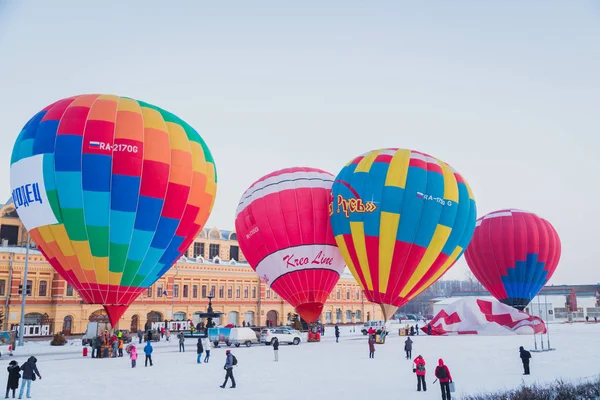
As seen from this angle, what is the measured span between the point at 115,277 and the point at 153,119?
8.38 m

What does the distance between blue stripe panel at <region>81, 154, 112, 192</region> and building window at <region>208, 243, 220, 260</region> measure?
132 feet

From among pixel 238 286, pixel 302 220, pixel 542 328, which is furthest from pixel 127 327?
pixel 542 328

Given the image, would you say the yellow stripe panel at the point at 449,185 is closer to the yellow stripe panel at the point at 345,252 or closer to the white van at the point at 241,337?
the yellow stripe panel at the point at 345,252

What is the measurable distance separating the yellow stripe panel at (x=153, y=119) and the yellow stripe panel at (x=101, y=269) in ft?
23.3

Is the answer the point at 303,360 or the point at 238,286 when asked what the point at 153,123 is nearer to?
the point at 303,360

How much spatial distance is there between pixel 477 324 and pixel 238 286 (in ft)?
97.6

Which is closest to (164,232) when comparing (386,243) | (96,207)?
(96,207)

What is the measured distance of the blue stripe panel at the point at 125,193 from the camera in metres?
26.0

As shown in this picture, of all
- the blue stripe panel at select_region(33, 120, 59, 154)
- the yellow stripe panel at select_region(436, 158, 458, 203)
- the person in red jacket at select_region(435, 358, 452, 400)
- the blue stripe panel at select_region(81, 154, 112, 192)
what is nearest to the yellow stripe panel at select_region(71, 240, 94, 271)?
the blue stripe panel at select_region(81, 154, 112, 192)

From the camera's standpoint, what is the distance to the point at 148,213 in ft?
88.1

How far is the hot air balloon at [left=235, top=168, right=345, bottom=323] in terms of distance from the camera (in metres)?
35.3

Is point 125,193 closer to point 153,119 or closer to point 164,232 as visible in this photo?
point 164,232

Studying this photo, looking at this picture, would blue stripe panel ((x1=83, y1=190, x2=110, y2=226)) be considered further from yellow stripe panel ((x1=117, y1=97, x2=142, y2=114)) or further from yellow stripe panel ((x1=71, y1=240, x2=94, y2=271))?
yellow stripe panel ((x1=117, y1=97, x2=142, y2=114))

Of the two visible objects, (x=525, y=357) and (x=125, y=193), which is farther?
(x=125, y=193)
